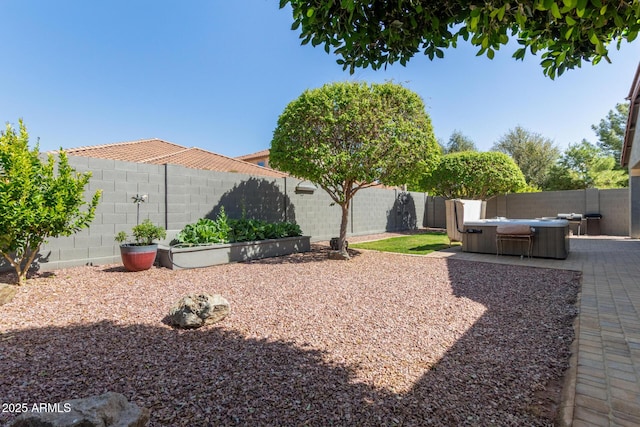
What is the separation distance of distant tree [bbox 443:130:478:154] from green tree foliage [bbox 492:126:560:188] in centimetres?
463

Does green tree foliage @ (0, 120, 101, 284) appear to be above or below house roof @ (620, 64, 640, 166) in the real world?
below

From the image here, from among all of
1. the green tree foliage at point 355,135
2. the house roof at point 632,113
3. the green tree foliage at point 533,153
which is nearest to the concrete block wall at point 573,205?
the house roof at point 632,113

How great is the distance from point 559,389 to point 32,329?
4447 mm

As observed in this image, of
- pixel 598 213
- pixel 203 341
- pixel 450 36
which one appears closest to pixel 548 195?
pixel 598 213

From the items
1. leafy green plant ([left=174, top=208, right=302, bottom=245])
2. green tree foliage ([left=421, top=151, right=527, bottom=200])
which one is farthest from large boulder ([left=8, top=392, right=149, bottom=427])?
green tree foliage ([left=421, top=151, right=527, bottom=200])

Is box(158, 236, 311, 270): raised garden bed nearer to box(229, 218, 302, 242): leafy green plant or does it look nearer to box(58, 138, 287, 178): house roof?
box(229, 218, 302, 242): leafy green plant

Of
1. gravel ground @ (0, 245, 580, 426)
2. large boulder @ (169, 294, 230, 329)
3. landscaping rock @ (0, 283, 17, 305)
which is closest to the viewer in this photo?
gravel ground @ (0, 245, 580, 426)

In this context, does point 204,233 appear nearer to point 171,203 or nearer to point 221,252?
point 221,252

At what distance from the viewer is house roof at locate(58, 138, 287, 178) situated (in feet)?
40.7

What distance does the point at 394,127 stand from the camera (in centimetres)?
668

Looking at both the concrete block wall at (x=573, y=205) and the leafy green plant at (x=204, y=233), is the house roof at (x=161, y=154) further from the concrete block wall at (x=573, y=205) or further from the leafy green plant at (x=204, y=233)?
the concrete block wall at (x=573, y=205)

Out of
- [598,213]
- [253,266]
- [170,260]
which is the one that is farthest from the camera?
[598,213]

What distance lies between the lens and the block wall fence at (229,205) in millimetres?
5820

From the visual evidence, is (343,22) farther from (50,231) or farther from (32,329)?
(50,231)
